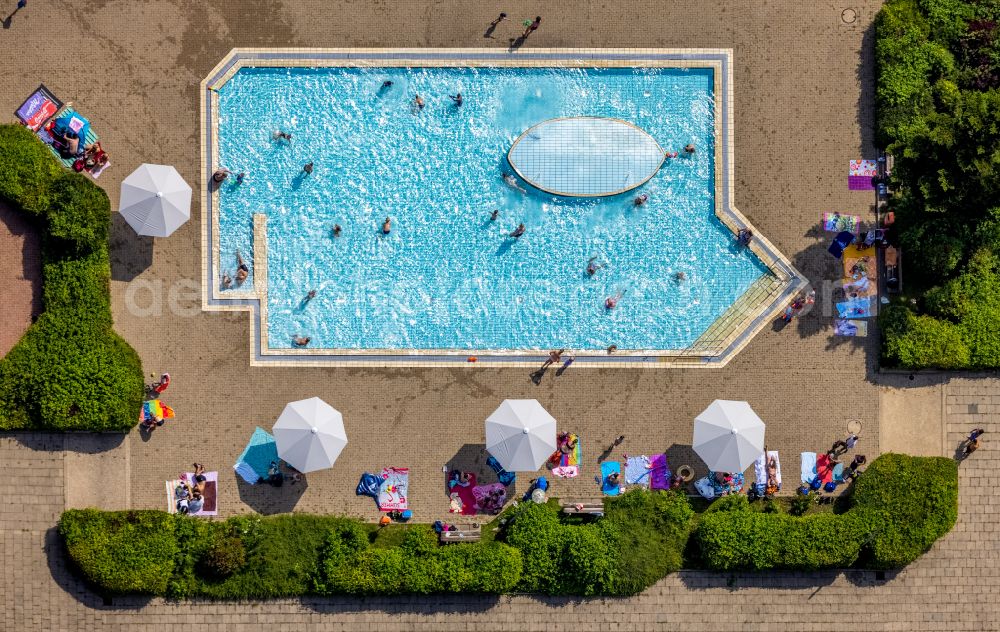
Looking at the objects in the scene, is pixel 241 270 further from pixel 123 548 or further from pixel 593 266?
pixel 593 266

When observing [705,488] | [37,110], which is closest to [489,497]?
[705,488]

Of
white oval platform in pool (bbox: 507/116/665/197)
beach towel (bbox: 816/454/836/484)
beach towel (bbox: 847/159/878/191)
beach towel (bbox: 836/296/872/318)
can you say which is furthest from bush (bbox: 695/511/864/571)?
white oval platform in pool (bbox: 507/116/665/197)

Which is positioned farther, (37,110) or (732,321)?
(732,321)

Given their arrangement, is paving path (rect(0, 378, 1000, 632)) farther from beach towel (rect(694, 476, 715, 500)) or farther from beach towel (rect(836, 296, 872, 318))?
beach towel (rect(836, 296, 872, 318))

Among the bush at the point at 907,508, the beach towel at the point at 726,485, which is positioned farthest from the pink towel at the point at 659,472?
the bush at the point at 907,508

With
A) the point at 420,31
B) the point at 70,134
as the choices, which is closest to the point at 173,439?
the point at 70,134

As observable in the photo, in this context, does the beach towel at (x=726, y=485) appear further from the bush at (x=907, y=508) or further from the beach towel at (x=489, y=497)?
the beach towel at (x=489, y=497)
